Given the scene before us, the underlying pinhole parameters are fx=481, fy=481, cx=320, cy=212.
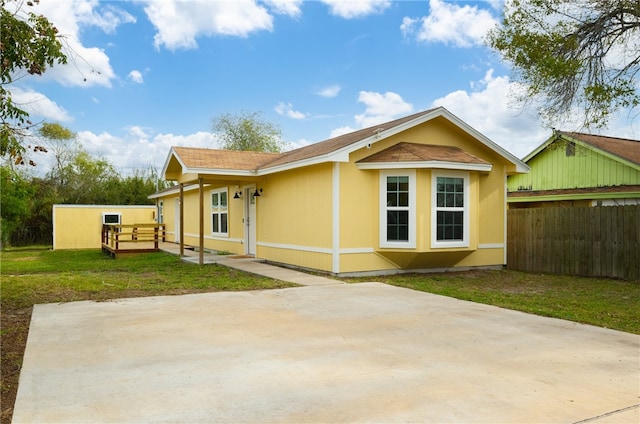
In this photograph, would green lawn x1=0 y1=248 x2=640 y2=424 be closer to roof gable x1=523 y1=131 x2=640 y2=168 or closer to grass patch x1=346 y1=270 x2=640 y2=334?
grass patch x1=346 y1=270 x2=640 y2=334

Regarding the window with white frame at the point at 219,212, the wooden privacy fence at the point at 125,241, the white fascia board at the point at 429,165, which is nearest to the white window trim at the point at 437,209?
the white fascia board at the point at 429,165

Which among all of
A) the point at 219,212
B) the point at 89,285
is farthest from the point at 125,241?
the point at 89,285

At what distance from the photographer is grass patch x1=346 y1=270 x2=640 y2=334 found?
709cm

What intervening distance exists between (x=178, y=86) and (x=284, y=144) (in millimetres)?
21819

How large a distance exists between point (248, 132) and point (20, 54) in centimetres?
3531

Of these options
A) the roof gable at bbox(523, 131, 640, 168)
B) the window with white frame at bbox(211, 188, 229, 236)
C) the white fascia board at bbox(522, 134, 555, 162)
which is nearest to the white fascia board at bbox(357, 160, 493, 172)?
the roof gable at bbox(523, 131, 640, 168)

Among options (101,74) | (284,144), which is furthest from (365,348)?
(284,144)

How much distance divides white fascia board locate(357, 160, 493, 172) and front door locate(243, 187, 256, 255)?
5.43 metres

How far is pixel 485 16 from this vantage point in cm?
1117

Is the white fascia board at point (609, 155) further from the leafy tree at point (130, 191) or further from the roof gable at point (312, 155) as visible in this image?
the leafy tree at point (130, 191)

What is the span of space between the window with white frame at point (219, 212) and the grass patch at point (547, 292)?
27.5 feet

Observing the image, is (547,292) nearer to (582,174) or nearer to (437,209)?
(437,209)

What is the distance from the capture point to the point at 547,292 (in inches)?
376

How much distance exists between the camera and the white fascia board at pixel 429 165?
10633 mm
